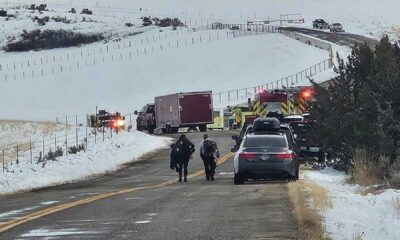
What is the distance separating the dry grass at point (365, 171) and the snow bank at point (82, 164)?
408 inches

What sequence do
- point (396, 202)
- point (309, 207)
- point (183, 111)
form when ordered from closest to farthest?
point (396, 202) → point (309, 207) → point (183, 111)

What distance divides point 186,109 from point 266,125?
26684 mm

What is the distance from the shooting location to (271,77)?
77.4 metres

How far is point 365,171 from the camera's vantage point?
2191 centimetres

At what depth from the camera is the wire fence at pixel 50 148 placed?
29.2 m

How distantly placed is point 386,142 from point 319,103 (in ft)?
16.6

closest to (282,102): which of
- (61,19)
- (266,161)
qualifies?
(266,161)

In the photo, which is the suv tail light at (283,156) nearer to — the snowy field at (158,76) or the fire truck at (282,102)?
the fire truck at (282,102)

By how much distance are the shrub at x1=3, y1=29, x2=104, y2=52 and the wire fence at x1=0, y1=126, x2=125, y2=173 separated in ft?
254

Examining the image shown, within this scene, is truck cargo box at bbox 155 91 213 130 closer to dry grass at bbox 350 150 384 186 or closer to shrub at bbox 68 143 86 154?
shrub at bbox 68 143 86 154

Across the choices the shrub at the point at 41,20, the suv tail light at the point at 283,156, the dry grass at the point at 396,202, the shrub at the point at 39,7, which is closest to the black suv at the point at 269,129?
the suv tail light at the point at 283,156

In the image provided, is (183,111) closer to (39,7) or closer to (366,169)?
(366,169)

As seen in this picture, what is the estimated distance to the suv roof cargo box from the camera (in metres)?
25.8

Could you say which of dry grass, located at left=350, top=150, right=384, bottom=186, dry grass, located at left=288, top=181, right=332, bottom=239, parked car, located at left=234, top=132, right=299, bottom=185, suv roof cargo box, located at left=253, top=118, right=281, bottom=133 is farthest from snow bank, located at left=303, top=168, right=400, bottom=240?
suv roof cargo box, located at left=253, top=118, right=281, bottom=133
